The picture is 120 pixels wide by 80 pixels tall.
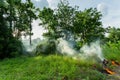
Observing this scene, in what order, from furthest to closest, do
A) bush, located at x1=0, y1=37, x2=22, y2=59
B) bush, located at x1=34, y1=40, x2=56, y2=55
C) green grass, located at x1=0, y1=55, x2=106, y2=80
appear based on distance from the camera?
bush, located at x1=34, y1=40, x2=56, y2=55
bush, located at x1=0, y1=37, x2=22, y2=59
green grass, located at x1=0, y1=55, x2=106, y2=80

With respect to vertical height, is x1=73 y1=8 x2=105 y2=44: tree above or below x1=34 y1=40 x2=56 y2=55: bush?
above

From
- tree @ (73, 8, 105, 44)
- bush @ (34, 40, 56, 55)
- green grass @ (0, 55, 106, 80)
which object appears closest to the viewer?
green grass @ (0, 55, 106, 80)

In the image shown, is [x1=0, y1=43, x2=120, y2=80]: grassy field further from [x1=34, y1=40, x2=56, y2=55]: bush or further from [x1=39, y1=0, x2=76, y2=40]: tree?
[x1=39, y1=0, x2=76, y2=40]: tree

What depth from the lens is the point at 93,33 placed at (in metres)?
31.8

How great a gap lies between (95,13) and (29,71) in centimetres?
2375

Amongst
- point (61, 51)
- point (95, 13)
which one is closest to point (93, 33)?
point (95, 13)

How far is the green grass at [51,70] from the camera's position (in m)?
10.0

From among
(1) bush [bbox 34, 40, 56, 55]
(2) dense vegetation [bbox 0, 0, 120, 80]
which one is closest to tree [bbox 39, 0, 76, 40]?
(2) dense vegetation [bbox 0, 0, 120, 80]

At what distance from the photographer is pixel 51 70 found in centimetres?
1074

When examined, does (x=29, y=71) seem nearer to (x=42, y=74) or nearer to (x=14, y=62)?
(x=42, y=74)

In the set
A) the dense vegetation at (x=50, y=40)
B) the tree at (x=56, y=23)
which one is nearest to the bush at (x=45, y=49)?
the dense vegetation at (x=50, y=40)

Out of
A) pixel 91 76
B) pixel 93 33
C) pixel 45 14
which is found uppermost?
pixel 45 14

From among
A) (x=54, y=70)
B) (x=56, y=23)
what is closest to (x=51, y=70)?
(x=54, y=70)

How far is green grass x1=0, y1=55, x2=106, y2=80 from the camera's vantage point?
10.0 m
